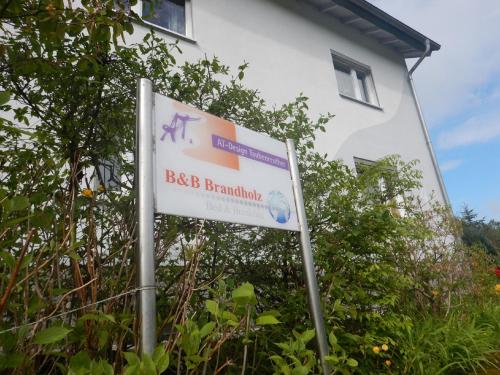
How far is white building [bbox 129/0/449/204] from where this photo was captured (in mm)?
6000

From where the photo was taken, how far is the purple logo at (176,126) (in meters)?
1.60

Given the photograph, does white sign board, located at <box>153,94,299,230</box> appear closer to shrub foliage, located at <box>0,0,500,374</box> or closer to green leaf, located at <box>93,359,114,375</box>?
shrub foliage, located at <box>0,0,500,374</box>

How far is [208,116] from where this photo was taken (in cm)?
184

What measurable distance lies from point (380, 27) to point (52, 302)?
9.27 metres

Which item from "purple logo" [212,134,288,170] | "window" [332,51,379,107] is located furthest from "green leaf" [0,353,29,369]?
"window" [332,51,379,107]

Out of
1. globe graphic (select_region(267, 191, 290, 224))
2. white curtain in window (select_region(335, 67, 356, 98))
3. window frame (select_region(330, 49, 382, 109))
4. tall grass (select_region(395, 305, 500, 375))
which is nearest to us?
globe graphic (select_region(267, 191, 290, 224))

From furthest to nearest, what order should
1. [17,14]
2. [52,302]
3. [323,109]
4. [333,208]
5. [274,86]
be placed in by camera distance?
[323,109] → [274,86] → [333,208] → [17,14] → [52,302]

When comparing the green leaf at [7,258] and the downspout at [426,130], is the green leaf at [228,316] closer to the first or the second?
the green leaf at [7,258]

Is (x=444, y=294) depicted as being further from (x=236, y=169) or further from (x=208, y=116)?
(x=208, y=116)

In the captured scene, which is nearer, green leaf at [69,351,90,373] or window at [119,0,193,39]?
green leaf at [69,351,90,373]

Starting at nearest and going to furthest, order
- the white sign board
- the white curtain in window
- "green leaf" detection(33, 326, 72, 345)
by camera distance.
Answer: "green leaf" detection(33, 326, 72, 345), the white sign board, the white curtain in window

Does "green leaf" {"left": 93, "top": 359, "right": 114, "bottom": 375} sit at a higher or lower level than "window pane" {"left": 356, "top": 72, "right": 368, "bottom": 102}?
lower

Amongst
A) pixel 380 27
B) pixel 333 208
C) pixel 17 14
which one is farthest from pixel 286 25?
pixel 17 14

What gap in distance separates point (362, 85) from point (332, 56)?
1182 millimetres
